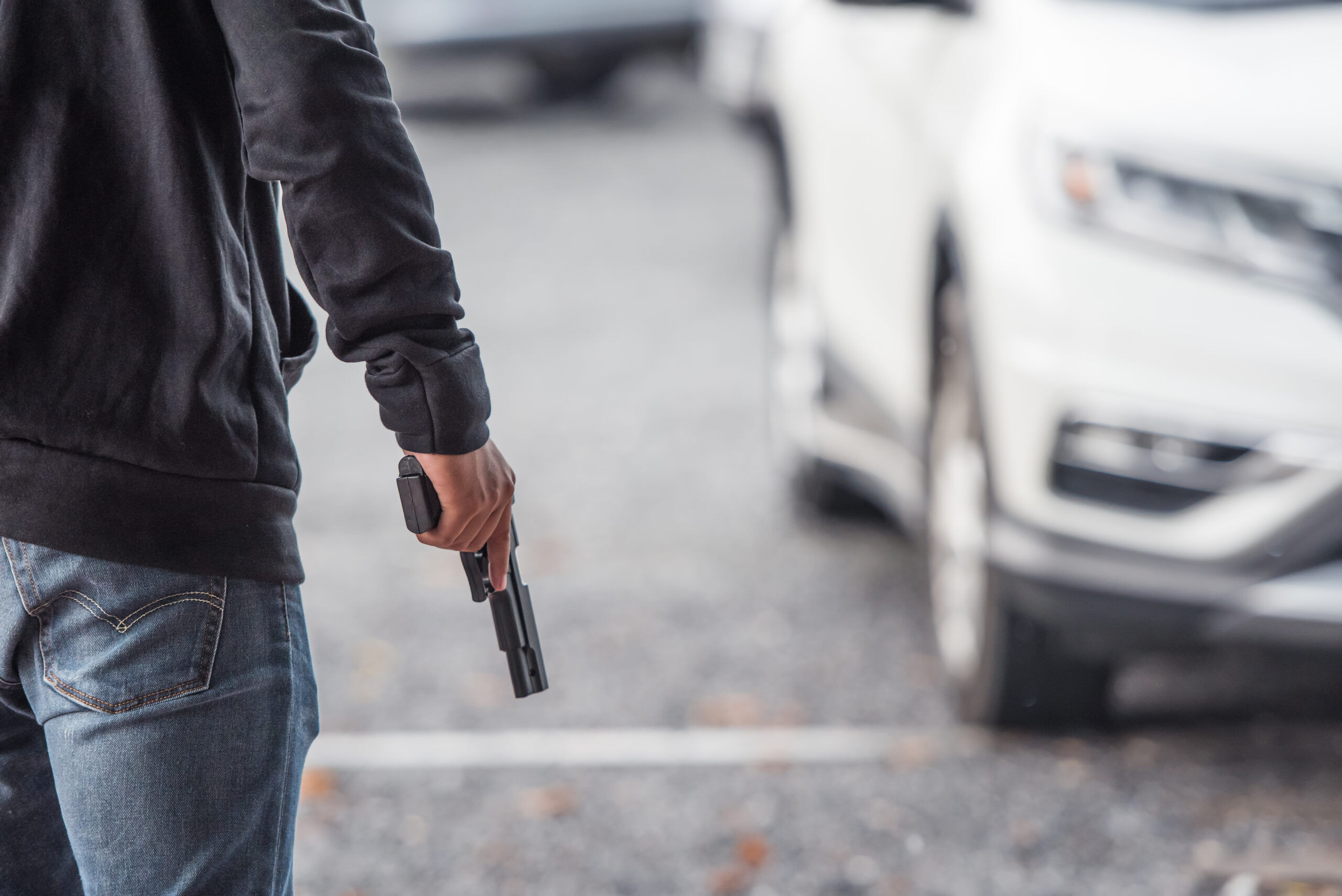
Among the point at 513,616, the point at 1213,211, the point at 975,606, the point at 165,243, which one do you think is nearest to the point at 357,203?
the point at 165,243

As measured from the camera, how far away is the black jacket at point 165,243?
1.31 metres

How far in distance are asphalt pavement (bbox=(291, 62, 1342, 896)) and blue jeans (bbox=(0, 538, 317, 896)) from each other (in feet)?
4.87

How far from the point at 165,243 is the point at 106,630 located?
13.7 inches

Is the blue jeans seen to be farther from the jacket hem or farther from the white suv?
the white suv

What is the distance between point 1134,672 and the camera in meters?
3.60

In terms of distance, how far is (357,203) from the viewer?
133 centimetres

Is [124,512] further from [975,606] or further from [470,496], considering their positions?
[975,606]

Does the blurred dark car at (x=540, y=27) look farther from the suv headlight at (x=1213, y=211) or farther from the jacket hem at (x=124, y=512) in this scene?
the jacket hem at (x=124, y=512)

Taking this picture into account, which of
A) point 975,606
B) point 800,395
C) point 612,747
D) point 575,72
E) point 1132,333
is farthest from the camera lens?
point 575,72

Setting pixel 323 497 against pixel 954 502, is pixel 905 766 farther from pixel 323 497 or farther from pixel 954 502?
pixel 323 497

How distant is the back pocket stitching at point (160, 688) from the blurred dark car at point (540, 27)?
10.5 metres

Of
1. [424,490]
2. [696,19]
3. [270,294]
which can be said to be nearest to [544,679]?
[424,490]

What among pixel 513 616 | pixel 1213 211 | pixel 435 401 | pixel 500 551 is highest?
pixel 435 401

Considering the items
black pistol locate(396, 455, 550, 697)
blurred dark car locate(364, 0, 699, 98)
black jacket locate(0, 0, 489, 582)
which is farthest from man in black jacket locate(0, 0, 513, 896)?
blurred dark car locate(364, 0, 699, 98)
